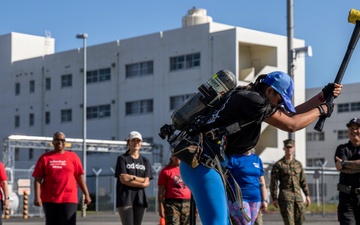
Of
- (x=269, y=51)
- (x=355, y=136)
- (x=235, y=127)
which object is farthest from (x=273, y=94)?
(x=269, y=51)

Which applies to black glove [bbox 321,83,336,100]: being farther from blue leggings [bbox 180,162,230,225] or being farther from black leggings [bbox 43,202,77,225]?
black leggings [bbox 43,202,77,225]

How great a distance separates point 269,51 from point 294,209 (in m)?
44.7

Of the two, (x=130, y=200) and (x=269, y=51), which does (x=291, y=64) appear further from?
(x=269, y=51)

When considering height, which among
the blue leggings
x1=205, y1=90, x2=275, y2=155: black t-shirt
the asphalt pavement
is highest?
x1=205, y1=90, x2=275, y2=155: black t-shirt

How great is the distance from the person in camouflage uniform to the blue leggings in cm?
937

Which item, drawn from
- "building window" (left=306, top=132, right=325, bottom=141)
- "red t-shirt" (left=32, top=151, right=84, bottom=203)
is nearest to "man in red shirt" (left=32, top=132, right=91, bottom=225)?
"red t-shirt" (left=32, top=151, right=84, bottom=203)

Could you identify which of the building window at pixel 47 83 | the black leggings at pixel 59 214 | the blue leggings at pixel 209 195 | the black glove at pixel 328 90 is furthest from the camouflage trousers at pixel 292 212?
the building window at pixel 47 83

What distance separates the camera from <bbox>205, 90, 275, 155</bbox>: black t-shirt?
7.00 m

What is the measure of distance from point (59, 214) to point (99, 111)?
53.7 metres

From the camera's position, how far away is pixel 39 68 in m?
69.5

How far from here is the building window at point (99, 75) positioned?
65.5 m

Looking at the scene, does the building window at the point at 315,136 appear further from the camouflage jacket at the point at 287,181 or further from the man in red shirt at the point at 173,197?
the man in red shirt at the point at 173,197

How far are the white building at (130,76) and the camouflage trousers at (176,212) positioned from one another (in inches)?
1654

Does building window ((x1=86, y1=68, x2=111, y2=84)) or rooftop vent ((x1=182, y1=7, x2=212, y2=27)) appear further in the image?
building window ((x1=86, y1=68, x2=111, y2=84))
